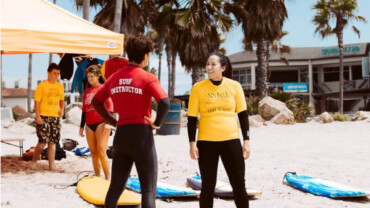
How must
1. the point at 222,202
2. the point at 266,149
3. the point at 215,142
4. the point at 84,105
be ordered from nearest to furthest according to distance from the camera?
the point at 215,142
the point at 222,202
the point at 84,105
the point at 266,149

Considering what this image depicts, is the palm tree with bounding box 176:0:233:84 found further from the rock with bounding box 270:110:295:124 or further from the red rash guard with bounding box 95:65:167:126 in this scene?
the red rash guard with bounding box 95:65:167:126

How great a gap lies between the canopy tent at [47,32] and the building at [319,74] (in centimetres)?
2937

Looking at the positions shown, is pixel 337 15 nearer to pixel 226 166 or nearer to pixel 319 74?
pixel 319 74

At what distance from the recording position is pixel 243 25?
68.3ft

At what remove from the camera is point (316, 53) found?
127 feet

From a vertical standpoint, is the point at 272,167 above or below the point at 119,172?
below

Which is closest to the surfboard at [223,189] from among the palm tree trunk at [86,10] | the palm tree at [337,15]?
the palm tree trunk at [86,10]

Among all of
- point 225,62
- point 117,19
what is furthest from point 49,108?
point 117,19

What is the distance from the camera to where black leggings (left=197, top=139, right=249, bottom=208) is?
A: 11.6 ft

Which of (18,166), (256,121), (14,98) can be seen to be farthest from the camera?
(14,98)

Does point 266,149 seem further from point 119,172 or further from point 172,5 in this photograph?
point 172,5

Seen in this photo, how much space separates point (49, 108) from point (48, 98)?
0.57 ft

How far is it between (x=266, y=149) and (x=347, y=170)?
10.8ft

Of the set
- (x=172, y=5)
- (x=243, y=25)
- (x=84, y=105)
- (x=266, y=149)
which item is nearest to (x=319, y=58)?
(x=243, y=25)
